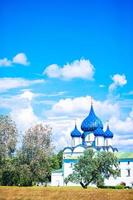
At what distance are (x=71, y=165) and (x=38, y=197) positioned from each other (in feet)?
108

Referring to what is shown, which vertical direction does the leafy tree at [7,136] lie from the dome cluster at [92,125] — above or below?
below

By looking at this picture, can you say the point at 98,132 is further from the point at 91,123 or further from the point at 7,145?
the point at 7,145

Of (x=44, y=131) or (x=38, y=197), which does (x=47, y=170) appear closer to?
(x=44, y=131)

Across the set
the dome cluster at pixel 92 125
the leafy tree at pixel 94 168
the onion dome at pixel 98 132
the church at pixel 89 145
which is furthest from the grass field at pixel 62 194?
the dome cluster at pixel 92 125

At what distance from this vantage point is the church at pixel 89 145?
5603 centimetres

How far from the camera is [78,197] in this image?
938 inches

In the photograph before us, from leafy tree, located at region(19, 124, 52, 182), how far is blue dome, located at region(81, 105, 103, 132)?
19.3 metres

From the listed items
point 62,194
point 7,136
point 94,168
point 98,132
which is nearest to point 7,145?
point 7,136

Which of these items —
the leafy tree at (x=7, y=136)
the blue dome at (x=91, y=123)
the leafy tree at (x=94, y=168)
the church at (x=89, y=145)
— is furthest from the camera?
the blue dome at (x=91, y=123)

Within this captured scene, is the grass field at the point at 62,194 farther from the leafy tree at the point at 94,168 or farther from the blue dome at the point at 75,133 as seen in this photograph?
the blue dome at the point at 75,133

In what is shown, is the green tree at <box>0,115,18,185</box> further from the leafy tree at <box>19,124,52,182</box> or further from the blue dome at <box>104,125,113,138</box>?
the blue dome at <box>104,125,113,138</box>

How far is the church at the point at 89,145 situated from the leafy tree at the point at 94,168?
8.91m

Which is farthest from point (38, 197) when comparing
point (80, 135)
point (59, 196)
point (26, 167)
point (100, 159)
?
point (80, 135)

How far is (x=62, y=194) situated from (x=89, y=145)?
34931 millimetres
